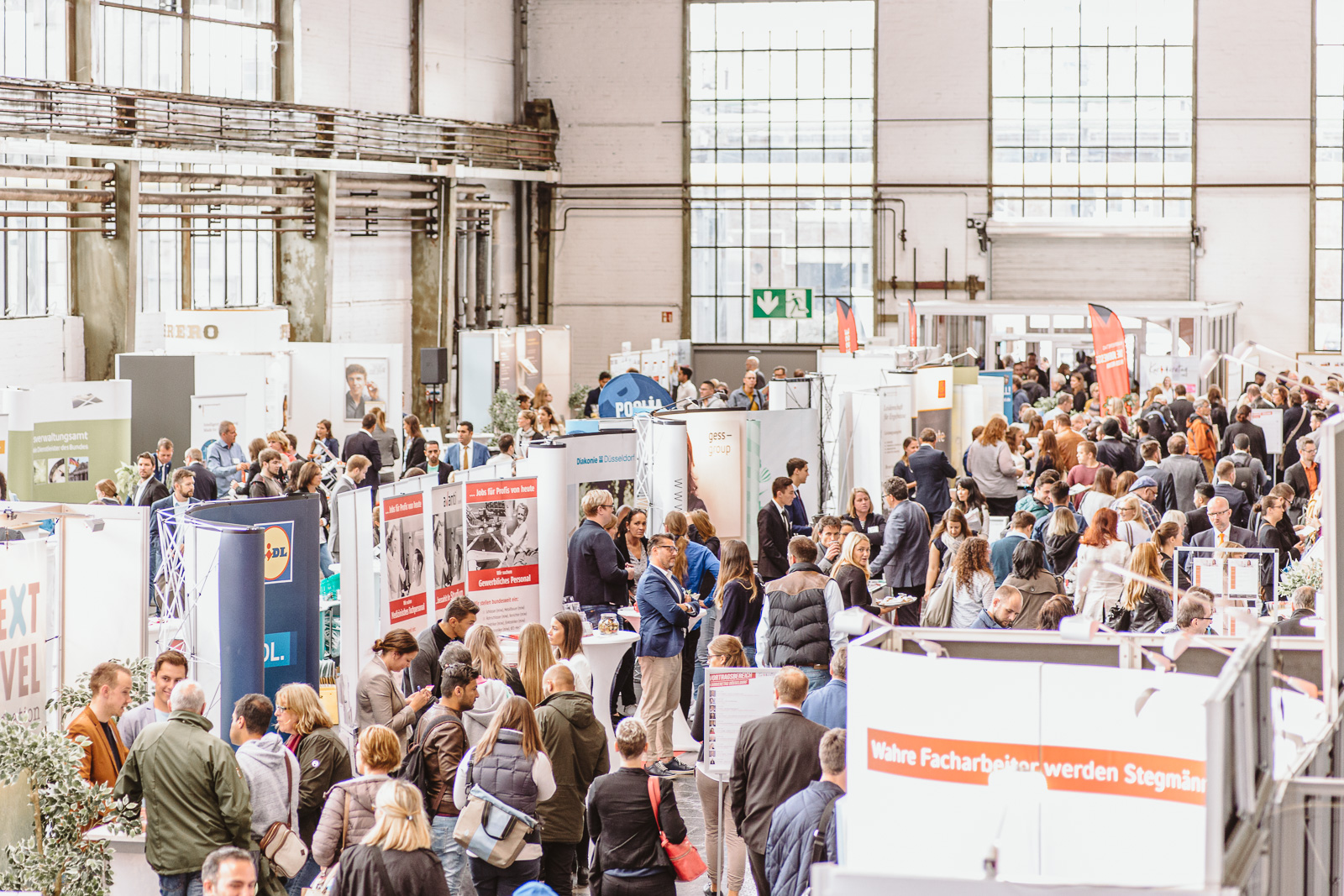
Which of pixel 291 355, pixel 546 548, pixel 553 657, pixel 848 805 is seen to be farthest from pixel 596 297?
pixel 848 805

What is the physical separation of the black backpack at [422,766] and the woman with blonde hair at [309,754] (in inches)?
9.3

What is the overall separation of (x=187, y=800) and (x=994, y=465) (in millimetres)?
9205

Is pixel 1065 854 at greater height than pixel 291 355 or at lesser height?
lesser

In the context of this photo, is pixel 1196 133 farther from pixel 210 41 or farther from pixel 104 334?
pixel 104 334

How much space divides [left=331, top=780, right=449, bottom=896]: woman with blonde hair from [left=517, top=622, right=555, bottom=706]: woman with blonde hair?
198 cm

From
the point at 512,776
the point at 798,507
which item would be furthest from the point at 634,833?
the point at 798,507

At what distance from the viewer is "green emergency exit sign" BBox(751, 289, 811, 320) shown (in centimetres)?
2538

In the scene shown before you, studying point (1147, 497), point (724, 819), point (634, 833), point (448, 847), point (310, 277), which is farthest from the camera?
point (310, 277)

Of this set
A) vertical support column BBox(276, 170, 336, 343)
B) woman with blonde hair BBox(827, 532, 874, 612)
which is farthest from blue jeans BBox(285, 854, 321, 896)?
vertical support column BBox(276, 170, 336, 343)

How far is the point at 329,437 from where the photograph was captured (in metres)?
14.2

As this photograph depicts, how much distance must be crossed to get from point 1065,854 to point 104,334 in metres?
13.6

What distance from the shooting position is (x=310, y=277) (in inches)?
759

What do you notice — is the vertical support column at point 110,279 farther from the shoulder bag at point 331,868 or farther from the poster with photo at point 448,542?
the shoulder bag at point 331,868

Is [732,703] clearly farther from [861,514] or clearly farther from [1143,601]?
[861,514]
